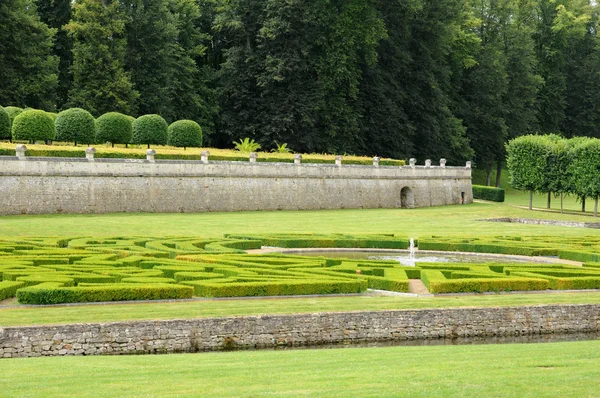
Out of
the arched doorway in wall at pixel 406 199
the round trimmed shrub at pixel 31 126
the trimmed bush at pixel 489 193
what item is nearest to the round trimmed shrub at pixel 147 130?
the round trimmed shrub at pixel 31 126

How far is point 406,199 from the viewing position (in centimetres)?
6216

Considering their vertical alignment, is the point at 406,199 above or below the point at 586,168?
below

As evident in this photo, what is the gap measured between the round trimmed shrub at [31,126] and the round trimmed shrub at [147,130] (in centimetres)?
635

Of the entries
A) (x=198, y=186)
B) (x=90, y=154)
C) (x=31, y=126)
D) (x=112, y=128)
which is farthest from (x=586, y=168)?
(x=31, y=126)

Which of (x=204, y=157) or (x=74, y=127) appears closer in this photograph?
(x=204, y=157)

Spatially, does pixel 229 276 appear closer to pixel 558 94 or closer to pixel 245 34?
pixel 245 34

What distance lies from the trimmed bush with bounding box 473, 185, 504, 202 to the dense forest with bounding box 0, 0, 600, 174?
5365 millimetres

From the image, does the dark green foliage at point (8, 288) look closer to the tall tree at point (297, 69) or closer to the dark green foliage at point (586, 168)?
the dark green foliage at point (586, 168)

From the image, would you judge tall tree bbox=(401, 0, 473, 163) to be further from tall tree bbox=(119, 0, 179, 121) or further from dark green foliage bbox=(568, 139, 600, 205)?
tall tree bbox=(119, 0, 179, 121)

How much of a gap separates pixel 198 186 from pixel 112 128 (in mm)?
7501

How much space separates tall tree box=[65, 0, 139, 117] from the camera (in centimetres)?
6206

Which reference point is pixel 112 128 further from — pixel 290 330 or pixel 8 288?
pixel 290 330

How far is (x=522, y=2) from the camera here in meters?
92.2

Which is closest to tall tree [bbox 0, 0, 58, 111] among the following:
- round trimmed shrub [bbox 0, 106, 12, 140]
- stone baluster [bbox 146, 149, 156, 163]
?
round trimmed shrub [bbox 0, 106, 12, 140]
